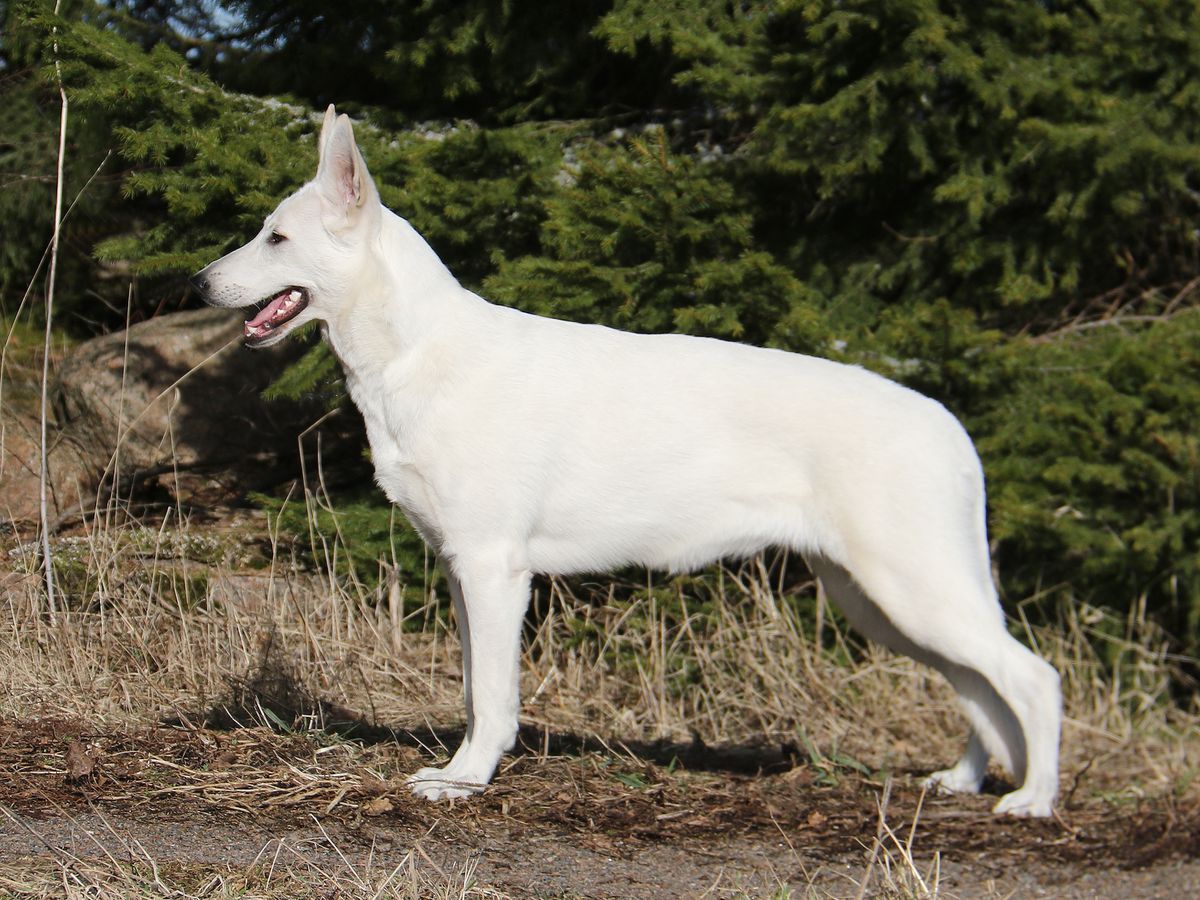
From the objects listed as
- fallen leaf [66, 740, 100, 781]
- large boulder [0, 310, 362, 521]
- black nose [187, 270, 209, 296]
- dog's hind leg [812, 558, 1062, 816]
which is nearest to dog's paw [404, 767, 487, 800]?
fallen leaf [66, 740, 100, 781]

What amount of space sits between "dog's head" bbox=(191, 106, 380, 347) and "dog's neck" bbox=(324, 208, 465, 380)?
0.04m

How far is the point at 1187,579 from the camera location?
6.33 m

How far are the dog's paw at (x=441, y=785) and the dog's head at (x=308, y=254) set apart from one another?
4.77ft

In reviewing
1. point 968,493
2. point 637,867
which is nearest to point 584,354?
point 968,493

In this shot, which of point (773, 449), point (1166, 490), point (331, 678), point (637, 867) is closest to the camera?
point (637, 867)

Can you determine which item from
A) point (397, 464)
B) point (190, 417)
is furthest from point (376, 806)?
point (190, 417)

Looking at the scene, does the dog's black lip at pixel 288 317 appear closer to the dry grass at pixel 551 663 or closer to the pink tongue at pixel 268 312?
the pink tongue at pixel 268 312

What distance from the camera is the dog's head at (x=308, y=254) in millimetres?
3670

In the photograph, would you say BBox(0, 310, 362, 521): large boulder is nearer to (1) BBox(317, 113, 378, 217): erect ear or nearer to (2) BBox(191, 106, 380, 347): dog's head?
(2) BBox(191, 106, 380, 347): dog's head

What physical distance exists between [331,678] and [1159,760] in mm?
4057

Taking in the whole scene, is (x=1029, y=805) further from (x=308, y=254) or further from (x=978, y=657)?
(x=308, y=254)

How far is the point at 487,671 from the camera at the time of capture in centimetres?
371

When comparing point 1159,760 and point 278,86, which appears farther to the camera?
point 278,86

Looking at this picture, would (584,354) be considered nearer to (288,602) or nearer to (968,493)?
(968,493)
